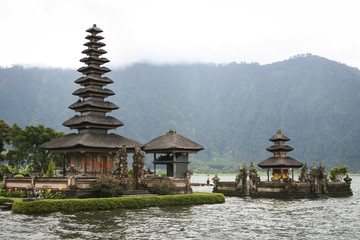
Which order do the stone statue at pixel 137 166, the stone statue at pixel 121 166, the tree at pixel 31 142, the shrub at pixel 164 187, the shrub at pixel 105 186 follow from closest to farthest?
the shrub at pixel 105 186 < the stone statue at pixel 121 166 < the shrub at pixel 164 187 < the stone statue at pixel 137 166 < the tree at pixel 31 142

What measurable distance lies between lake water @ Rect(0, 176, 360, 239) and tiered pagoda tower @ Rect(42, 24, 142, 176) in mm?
13296

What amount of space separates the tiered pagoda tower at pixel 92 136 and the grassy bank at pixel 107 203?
409 inches

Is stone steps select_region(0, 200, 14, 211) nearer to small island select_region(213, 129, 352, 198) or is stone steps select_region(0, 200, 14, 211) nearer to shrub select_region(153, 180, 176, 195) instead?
shrub select_region(153, 180, 176, 195)

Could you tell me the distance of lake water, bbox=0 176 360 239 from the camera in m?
24.0

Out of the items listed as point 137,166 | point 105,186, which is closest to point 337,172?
point 137,166

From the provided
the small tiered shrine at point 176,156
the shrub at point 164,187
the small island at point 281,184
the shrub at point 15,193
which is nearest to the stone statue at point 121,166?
the small tiered shrine at point 176,156

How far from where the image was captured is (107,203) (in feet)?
115

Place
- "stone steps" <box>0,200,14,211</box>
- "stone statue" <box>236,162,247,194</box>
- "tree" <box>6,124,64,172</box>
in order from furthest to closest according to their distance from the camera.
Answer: "tree" <box>6,124,64,172</box> → "stone statue" <box>236,162,247,194</box> → "stone steps" <box>0,200,14,211</box>

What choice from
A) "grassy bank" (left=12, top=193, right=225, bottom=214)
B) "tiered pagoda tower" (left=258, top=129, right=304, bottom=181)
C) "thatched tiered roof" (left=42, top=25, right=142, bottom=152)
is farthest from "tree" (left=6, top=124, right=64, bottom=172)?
"tiered pagoda tower" (left=258, top=129, right=304, bottom=181)

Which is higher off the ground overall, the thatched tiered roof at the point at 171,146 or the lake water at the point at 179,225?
the thatched tiered roof at the point at 171,146

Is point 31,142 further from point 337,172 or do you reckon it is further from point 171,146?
point 337,172

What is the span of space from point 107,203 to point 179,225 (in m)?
9.73

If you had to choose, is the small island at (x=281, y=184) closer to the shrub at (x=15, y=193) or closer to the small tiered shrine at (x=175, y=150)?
the small tiered shrine at (x=175, y=150)

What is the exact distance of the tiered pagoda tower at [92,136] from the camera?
152ft
